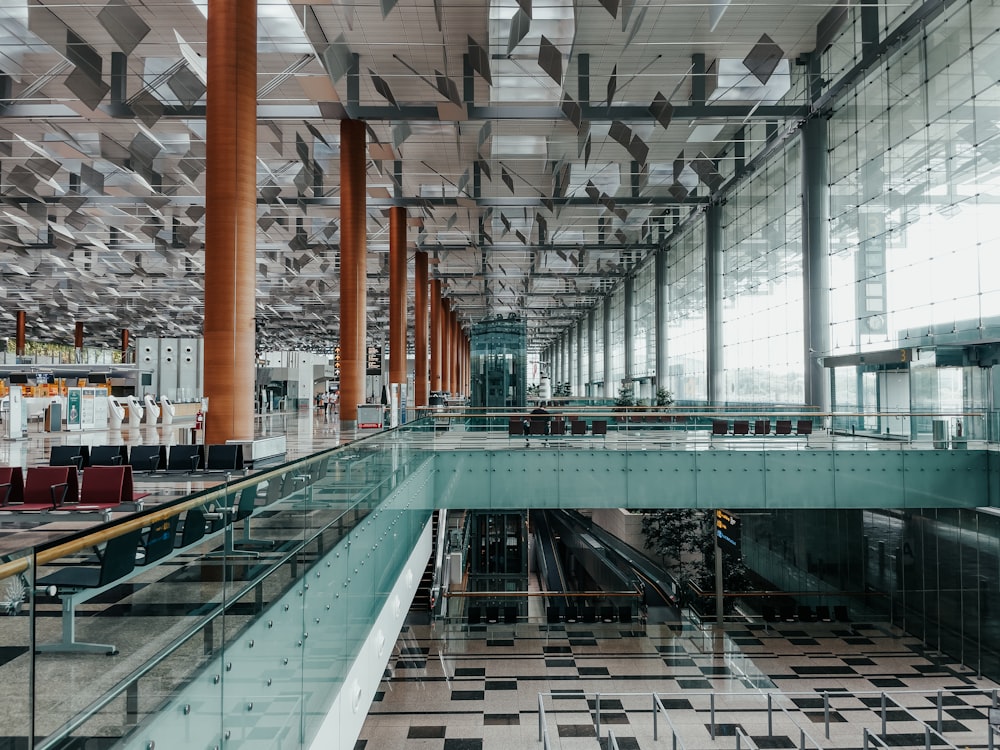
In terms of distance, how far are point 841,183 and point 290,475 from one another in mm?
21505

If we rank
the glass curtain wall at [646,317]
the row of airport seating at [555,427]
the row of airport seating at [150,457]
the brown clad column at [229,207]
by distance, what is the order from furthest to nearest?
the glass curtain wall at [646,317], the row of airport seating at [555,427], the brown clad column at [229,207], the row of airport seating at [150,457]

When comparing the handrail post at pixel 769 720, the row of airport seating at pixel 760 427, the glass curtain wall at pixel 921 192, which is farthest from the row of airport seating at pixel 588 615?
the glass curtain wall at pixel 921 192

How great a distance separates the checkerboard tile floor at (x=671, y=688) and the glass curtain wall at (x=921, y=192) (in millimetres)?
7860

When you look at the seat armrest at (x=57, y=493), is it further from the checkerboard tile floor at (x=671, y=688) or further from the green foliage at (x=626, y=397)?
the green foliage at (x=626, y=397)

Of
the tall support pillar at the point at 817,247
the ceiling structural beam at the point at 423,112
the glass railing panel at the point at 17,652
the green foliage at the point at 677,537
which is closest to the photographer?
the glass railing panel at the point at 17,652

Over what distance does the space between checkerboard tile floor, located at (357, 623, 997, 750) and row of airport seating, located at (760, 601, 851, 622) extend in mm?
352

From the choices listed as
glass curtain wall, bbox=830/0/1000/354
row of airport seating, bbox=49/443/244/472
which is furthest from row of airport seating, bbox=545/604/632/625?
row of airport seating, bbox=49/443/244/472

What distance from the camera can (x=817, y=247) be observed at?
22562mm

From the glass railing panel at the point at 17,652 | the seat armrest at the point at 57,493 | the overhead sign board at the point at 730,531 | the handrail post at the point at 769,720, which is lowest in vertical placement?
the handrail post at the point at 769,720

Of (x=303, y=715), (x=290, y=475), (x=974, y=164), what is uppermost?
(x=974, y=164)

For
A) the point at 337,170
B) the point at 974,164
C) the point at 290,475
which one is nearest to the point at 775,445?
the point at 974,164

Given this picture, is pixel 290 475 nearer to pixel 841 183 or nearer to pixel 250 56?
pixel 250 56

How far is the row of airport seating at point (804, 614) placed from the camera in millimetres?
20797

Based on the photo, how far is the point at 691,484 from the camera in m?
16.5
